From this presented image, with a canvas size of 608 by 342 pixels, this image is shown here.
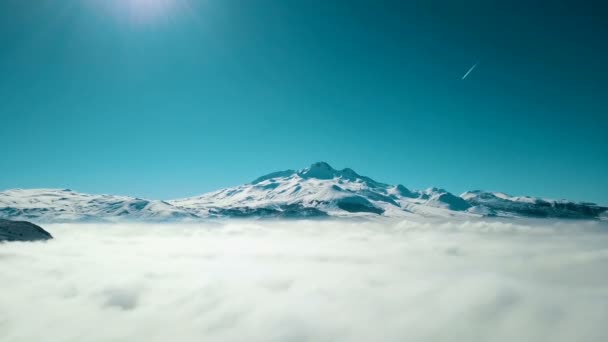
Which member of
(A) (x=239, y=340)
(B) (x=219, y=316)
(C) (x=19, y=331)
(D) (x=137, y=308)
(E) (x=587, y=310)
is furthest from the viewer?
(E) (x=587, y=310)

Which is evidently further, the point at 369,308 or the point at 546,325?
the point at 369,308

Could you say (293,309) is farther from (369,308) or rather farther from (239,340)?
(369,308)

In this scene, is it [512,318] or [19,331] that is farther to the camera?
[512,318]

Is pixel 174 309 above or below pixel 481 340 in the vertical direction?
above

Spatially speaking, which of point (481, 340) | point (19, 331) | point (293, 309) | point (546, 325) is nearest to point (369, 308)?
point (293, 309)

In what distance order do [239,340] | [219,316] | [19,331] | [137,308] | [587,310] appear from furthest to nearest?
[587,310] → [137,308] → [219,316] → [239,340] → [19,331]

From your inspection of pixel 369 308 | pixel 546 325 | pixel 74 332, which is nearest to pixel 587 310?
pixel 546 325

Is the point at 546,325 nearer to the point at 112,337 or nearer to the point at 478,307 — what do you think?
the point at 478,307

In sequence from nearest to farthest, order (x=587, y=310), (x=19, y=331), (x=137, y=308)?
(x=19, y=331)
(x=137, y=308)
(x=587, y=310)

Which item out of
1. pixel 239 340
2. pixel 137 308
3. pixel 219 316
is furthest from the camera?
pixel 137 308
